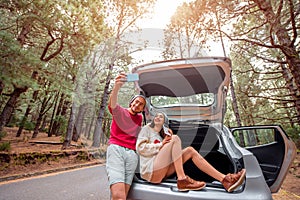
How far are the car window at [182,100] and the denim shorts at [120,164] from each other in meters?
1.28

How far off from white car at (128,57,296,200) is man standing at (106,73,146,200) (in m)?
0.11

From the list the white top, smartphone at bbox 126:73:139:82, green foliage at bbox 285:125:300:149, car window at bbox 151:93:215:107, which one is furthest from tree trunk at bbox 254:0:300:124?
green foliage at bbox 285:125:300:149

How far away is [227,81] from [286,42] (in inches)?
93.9

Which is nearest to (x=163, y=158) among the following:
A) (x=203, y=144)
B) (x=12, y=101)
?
(x=203, y=144)

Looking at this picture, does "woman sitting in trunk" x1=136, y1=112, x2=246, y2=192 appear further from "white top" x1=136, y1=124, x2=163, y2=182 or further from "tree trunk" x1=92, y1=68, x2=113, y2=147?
"tree trunk" x1=92, y1=68, x2=113, y2=147

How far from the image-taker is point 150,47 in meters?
12.0

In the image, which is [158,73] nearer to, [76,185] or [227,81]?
[227,81]

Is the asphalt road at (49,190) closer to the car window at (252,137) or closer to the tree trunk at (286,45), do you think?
the tree trunk at (286,45)

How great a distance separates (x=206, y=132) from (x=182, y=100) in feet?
2.92

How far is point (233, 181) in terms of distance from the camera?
4.73 feet

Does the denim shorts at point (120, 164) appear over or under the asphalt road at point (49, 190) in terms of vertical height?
over

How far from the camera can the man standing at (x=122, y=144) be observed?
1641mm

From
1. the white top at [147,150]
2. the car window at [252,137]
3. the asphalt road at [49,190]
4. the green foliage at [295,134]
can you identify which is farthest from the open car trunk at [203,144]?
the green foliage at [295,134]

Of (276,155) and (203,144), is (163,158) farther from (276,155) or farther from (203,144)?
(276,155)
